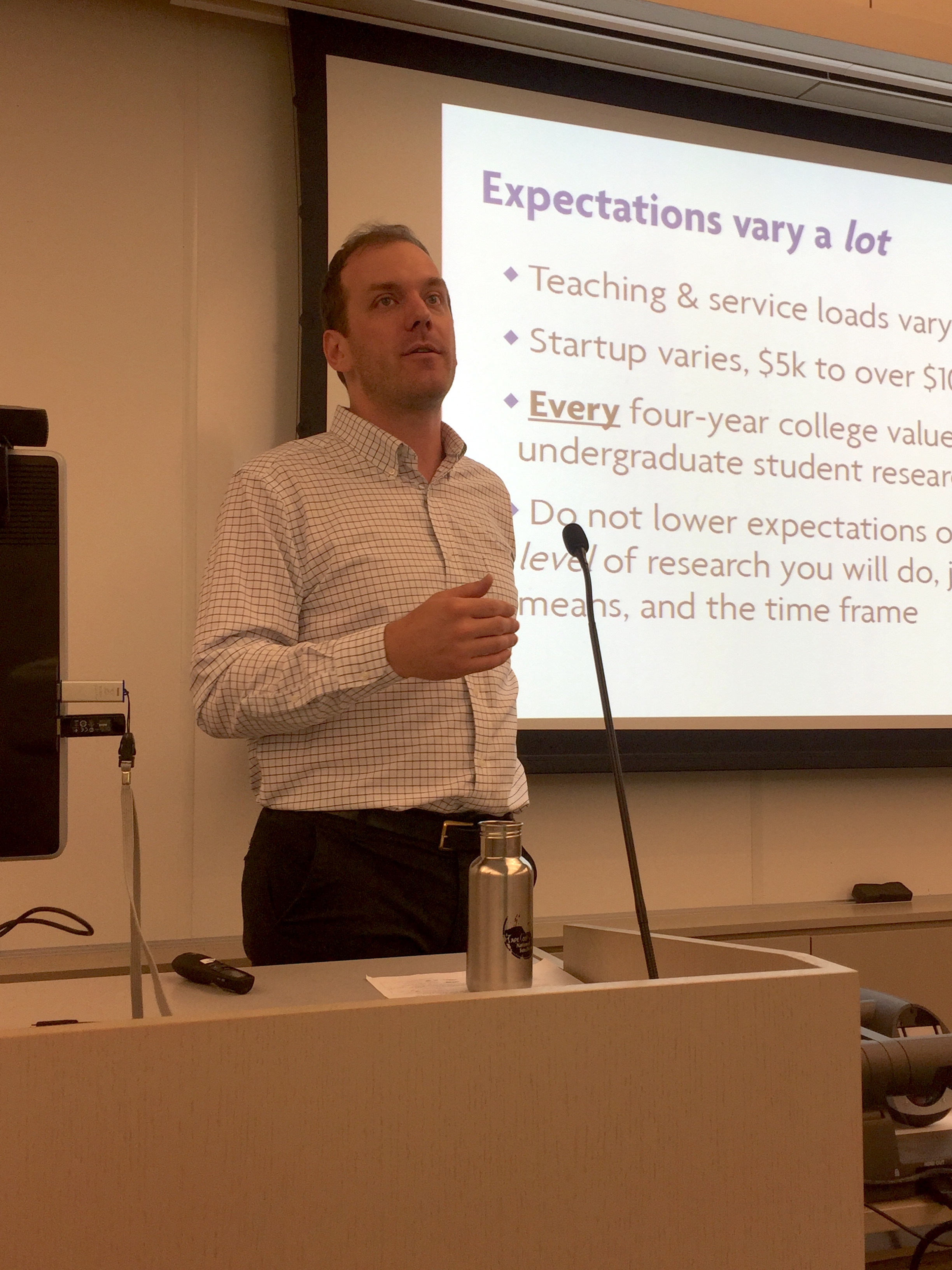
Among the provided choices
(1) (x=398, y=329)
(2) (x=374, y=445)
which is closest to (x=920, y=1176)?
(2) (x=374, y=445)

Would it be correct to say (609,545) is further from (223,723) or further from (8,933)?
(8,933)

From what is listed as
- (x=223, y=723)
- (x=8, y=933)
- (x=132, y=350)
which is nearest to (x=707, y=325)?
(x=132, y=350)

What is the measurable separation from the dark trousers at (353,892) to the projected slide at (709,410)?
1035 mm

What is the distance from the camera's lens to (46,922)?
2.06m

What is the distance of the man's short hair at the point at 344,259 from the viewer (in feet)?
6.27

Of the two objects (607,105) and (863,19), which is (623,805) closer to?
(607,105)

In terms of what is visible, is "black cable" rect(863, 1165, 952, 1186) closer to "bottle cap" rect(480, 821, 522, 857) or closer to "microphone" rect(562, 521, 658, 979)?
"microphone" rect(562, 521, 658, 979)

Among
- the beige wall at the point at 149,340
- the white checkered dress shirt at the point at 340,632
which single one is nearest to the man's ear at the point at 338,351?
the white checkered dress shirt at the point at 340,632

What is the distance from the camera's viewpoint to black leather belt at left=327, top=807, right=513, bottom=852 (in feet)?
5.23

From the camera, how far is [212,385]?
7.98ft

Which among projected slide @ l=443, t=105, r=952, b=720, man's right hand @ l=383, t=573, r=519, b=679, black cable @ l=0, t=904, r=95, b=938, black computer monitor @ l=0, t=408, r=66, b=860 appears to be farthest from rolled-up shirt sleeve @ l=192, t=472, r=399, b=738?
projected slide @ l=443, t=105, r=952, b=720

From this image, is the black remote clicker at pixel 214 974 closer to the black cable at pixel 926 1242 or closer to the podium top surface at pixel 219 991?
the podium top surface at pixel 219 991

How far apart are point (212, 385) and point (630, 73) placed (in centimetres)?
129

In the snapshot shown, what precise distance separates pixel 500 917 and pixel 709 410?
1995 millimetres
